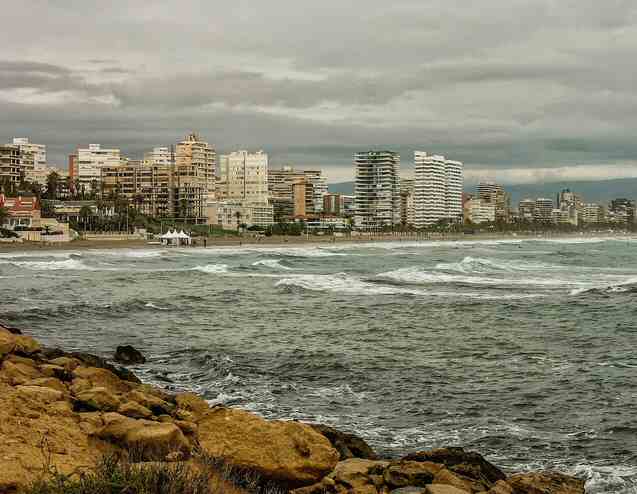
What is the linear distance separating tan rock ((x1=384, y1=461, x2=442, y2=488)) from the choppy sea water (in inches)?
104

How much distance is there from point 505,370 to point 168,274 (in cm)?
3558

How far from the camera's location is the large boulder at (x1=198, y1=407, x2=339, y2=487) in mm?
8656

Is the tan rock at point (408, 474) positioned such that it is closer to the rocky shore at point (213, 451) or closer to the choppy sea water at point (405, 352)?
the rocky shore at point (213, 451)

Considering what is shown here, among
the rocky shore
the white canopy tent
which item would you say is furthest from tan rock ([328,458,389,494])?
the white canopy tent

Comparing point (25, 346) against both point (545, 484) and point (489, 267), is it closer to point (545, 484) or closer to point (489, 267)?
point (545, 484)

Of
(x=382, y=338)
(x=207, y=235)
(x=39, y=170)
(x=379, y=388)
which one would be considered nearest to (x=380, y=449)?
(x=379, y=388)

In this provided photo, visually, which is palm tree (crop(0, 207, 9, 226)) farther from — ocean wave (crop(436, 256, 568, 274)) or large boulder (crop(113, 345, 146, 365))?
large boulder (crop(113, 345, 146, 365))

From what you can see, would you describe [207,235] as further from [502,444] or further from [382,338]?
[502,444]

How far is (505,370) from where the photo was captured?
59.1ft

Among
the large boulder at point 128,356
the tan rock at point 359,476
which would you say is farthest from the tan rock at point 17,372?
the large boulder at point 128,356

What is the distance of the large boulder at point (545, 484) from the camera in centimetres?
935

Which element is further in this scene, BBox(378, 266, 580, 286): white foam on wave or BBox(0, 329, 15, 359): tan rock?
BBox(378, 266, 580, 286): white foam on wave

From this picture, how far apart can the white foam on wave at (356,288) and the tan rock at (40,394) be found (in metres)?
25.6

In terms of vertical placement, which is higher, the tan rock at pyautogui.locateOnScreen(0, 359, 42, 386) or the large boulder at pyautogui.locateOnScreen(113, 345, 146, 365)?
the tan rock at pyautogui.locateOnScreen(0, 359, 42, 386)
